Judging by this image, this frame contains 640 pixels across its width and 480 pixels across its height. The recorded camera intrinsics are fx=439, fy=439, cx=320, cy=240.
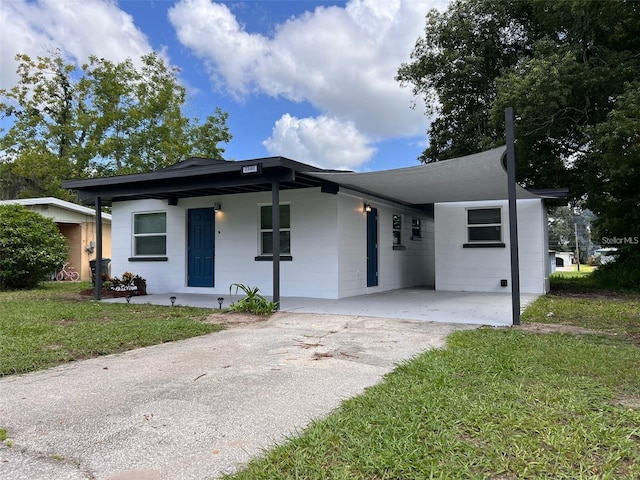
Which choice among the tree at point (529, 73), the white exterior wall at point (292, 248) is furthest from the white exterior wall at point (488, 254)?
the tree at point (529, 73)

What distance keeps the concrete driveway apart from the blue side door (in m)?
5.04

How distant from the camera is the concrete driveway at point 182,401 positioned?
2266mm

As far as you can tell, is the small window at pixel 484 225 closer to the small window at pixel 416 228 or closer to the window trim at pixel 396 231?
the window trim at pixel 396 231

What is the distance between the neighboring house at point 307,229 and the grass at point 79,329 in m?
1.94

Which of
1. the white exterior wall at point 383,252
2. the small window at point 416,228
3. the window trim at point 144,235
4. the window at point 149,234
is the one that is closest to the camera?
the white exterior wall at point 383,252

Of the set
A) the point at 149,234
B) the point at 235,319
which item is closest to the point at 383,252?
the point at 235,319

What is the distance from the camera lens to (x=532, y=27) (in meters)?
14.4

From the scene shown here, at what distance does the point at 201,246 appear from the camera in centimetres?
1053

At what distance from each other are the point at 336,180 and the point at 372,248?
10.2ft

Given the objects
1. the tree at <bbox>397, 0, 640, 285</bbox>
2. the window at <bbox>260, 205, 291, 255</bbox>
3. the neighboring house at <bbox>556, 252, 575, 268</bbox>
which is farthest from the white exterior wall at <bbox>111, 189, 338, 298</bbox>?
the neighboring house at <bbox>556, 252, 575, 268</bbox>

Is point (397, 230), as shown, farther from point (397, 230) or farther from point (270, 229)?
point (270, 229)

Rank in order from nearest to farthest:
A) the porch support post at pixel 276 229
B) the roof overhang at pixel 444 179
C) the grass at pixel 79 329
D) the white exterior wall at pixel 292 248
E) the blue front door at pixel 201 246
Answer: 1. the grass at pixel 79 329
2. the roof overhang at pixel 444 179
3. the porch support post at pixel 276 229
4. the white exterior wall at pixel 292 248
5. the blue front door at pixel 201 246

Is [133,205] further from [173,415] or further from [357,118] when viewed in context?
[357,118]

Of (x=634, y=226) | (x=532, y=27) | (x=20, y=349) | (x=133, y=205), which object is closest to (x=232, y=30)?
(x=133, y=205)
